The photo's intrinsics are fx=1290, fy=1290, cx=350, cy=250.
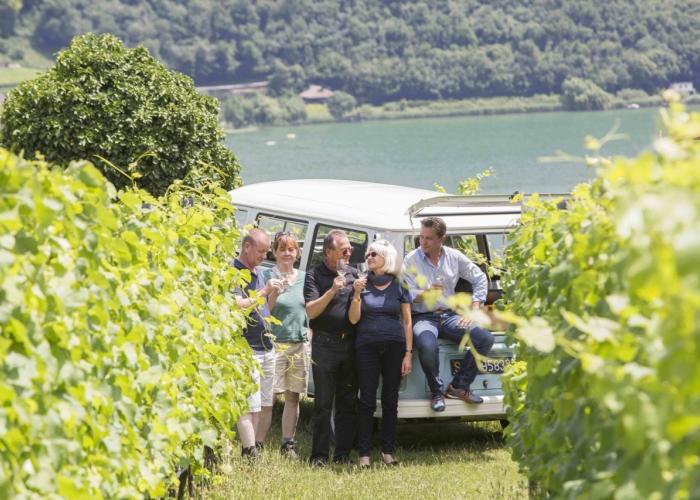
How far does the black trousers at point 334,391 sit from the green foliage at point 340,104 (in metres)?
141

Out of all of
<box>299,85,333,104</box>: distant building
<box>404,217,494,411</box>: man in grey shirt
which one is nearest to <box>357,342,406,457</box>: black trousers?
<box>404,217,494,411</box>: man in grey shirt

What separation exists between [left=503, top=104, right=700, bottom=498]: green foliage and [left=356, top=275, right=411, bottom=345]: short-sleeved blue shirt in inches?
160

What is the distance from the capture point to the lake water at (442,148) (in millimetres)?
81438

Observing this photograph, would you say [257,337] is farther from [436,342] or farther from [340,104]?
A: [340,104]

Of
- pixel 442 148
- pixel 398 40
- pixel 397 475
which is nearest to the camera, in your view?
pixel 397 475

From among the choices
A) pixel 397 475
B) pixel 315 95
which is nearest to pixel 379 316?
pixel 397 475

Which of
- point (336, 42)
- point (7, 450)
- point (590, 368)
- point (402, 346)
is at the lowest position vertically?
Result: point (402, 346)

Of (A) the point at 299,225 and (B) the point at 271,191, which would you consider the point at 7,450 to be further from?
(B) the point at 271,191

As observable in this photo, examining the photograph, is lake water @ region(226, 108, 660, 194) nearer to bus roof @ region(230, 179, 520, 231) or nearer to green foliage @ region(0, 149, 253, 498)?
bus roof @ region(230, 179, 520, 231)

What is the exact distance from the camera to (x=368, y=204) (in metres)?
11.2

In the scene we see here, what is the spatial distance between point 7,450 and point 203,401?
10.1ft

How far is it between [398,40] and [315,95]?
24.3 meters

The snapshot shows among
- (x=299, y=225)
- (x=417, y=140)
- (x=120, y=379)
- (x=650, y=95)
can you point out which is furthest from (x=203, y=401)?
(x=650, y=95)

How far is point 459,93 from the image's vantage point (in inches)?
6127
